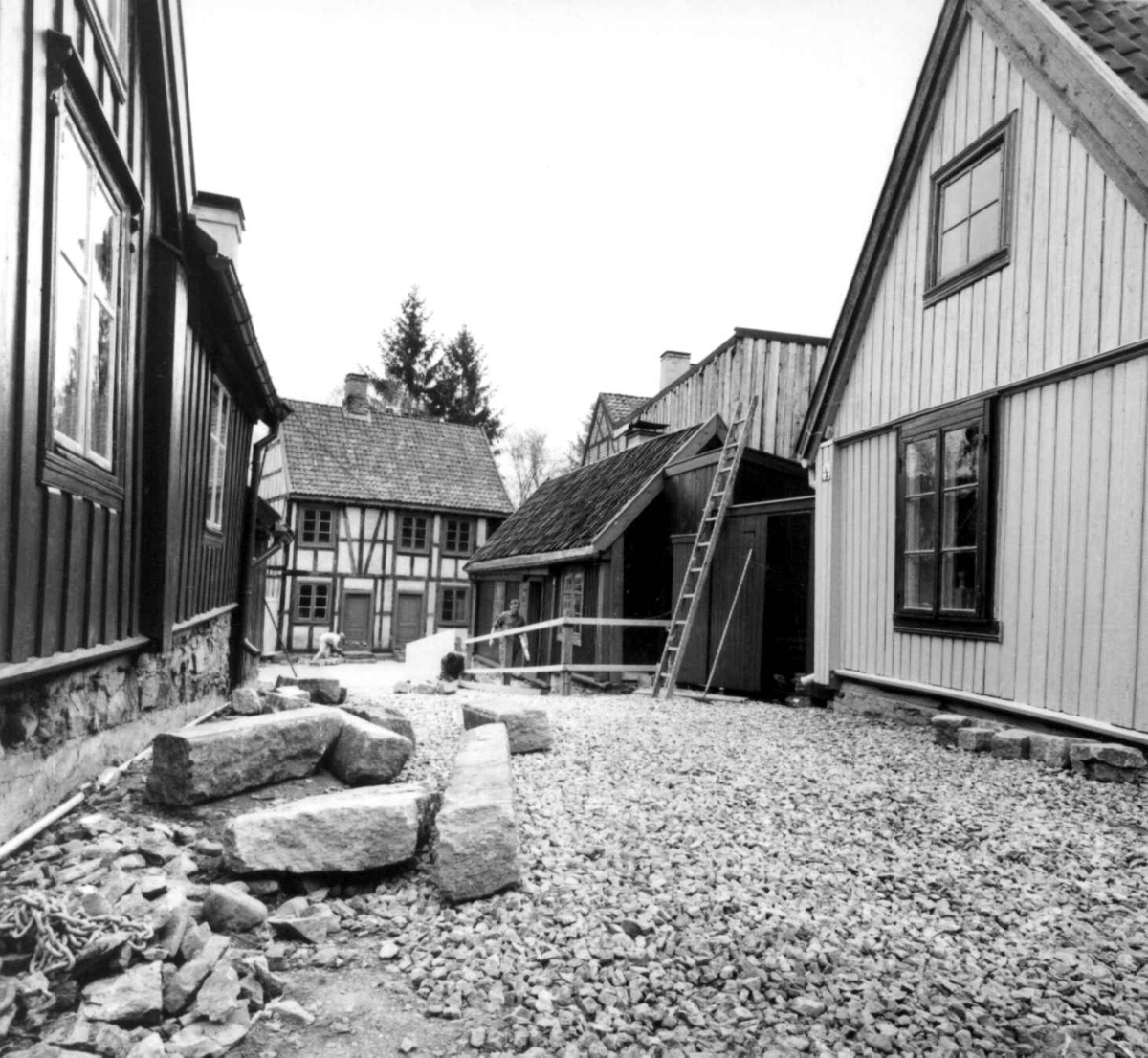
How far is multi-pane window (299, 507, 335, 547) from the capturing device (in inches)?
1032

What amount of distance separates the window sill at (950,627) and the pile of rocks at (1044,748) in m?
0.66

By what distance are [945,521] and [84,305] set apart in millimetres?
6528

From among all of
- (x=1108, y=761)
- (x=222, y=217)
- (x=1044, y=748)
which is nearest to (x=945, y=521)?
(x=1044, y=748)

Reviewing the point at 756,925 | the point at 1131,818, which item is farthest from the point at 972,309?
the point at 756,925

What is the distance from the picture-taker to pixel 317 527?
26.4 m

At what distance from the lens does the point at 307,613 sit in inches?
1024

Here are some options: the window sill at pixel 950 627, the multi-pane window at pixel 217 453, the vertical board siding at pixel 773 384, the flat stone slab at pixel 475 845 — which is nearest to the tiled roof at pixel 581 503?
the vertical board siding at pixel 773 384

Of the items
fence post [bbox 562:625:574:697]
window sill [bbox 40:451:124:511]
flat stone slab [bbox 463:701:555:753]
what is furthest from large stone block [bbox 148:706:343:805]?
fence post [bbox 562:625:574:697]

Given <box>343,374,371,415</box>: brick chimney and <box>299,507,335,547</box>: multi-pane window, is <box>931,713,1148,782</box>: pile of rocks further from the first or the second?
<box>343,374,371,415</box>: brick chimney

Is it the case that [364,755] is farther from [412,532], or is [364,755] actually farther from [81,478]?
[412,532]

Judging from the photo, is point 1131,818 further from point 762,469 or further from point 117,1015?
point 762,469

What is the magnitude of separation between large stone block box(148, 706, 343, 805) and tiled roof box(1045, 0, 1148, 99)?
22.3ft

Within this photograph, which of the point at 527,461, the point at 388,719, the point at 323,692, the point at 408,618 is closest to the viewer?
the point at 388,719

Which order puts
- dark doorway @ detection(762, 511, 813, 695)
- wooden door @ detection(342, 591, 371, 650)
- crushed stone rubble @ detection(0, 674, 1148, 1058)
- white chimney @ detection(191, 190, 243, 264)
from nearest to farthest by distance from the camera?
crushed stone rubble @ detection(0, 674, 1148, 1058) → white chimney @ detection(191, 190, 243, 264) → dark doorway @ detection(762, 511, 813, 695) → wooden door @ detection(342, 591, 371, 650)
